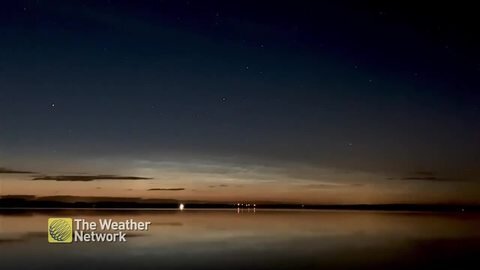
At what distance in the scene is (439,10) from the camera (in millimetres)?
3045

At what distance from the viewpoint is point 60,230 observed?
276 centimetres

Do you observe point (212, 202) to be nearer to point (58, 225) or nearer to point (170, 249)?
point (170, 249)

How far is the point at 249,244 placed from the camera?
3197mm

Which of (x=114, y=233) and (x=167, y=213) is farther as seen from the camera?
(x=167, y=213)

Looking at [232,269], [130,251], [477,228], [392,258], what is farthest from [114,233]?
[477,228]

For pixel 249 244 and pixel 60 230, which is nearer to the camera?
pixel 60 230

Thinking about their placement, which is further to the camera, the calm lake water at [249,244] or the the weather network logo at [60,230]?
the calm lake water at [249,244]

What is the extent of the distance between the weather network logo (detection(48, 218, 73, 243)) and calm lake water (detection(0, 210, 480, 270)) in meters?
0.04

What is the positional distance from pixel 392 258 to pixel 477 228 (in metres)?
0.48

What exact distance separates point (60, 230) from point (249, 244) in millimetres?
962

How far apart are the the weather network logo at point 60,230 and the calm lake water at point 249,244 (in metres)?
0.04

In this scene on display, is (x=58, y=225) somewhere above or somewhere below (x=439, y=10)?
below

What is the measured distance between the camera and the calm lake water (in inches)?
114

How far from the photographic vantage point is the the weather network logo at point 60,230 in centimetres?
276
